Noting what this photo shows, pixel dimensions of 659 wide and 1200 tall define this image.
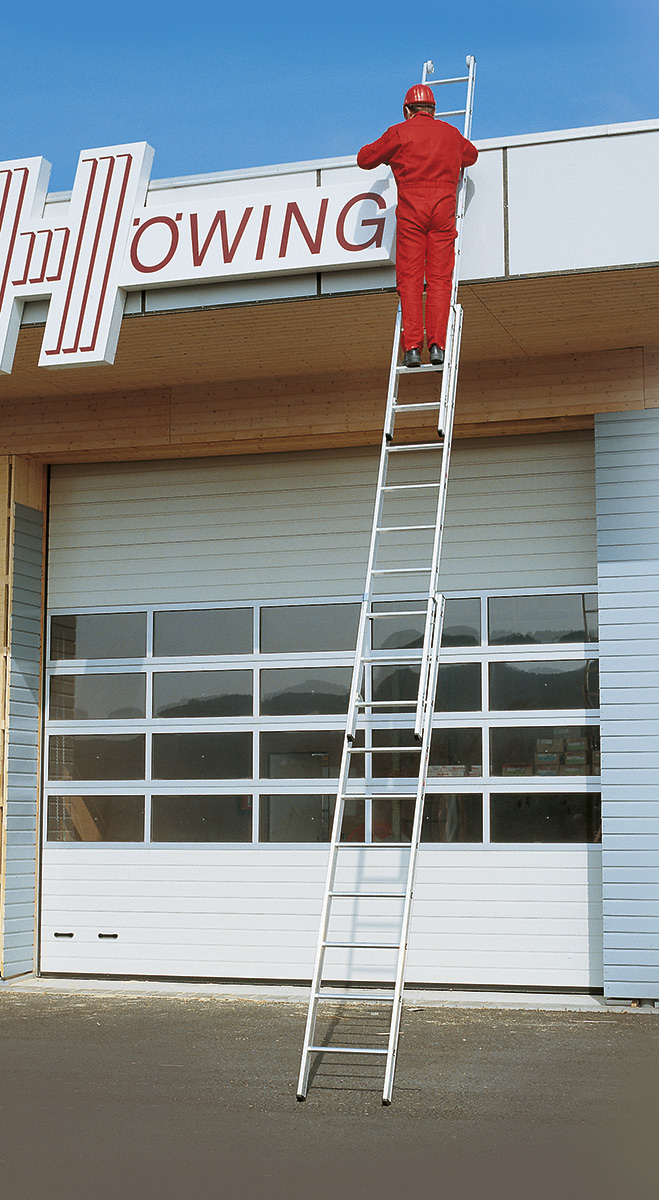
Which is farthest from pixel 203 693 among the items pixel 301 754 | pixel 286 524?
pixel 286 524

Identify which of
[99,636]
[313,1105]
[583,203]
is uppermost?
[583,203]

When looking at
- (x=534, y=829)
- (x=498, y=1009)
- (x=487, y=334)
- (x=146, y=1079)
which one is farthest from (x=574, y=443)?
(x=146, y=1079)

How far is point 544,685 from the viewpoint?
9148 mm

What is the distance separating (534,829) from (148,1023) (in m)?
3.06

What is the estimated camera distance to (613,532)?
8750mm

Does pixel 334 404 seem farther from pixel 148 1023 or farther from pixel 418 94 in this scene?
pixel 148 1023

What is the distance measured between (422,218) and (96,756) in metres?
5.17

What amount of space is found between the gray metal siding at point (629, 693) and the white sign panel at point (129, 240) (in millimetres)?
2415

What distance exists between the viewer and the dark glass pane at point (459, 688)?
30.5ft

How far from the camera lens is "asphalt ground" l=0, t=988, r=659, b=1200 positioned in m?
4.88

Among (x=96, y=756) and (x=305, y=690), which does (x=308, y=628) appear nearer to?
(x=305, y=690)

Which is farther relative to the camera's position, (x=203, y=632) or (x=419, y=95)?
(x=203, y=632)

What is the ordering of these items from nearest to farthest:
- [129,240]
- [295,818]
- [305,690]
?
[129,240]
[295,818]
[305,690]

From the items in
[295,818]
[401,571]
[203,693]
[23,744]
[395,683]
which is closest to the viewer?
[401,571]
